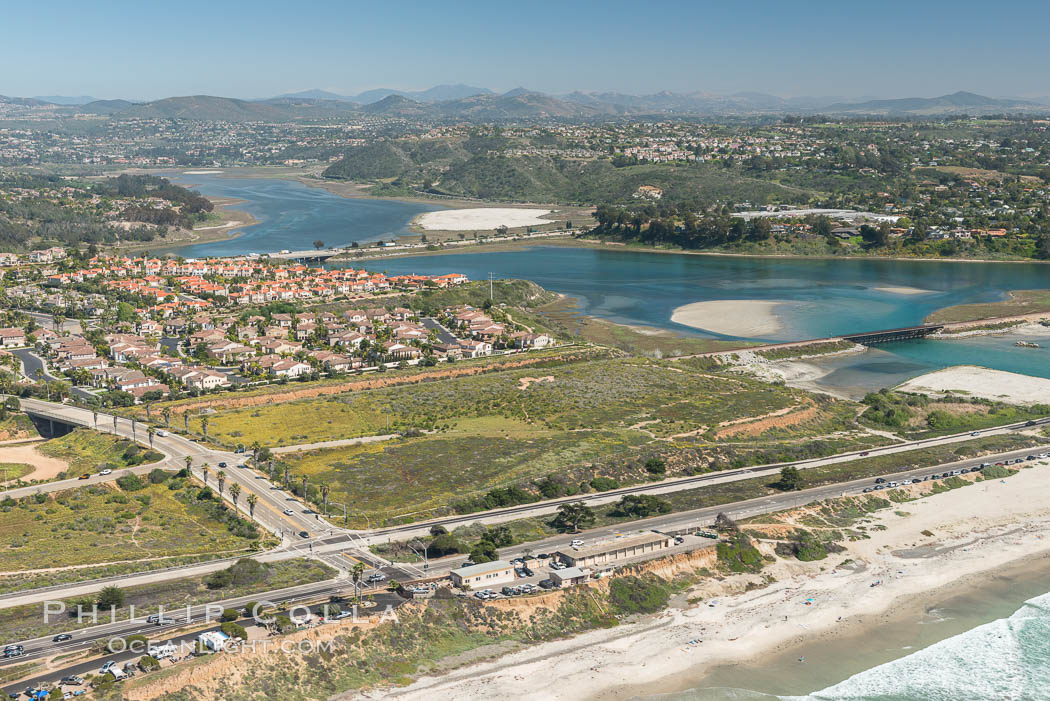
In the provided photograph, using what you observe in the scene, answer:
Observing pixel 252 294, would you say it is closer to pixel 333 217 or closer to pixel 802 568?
pixel 802 568

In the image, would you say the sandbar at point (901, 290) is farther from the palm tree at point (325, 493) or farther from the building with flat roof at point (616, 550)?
the palm tree at point (325, 493)

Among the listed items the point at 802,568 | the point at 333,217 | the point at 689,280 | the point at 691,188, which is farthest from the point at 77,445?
the point at 691,188

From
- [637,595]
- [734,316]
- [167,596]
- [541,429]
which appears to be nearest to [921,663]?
[637,595]

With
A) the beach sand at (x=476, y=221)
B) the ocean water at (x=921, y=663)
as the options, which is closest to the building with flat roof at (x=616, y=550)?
the ocean water at (x=921, y=663)

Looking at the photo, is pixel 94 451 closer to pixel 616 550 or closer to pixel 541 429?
pixel 541 429

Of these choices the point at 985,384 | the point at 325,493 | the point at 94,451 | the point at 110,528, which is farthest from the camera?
the point at 985,384

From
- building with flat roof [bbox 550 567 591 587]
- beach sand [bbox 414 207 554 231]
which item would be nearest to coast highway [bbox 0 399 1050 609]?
building with flat roof [bbox 550 567 591 587]

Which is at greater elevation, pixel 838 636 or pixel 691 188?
pixel 691 188
